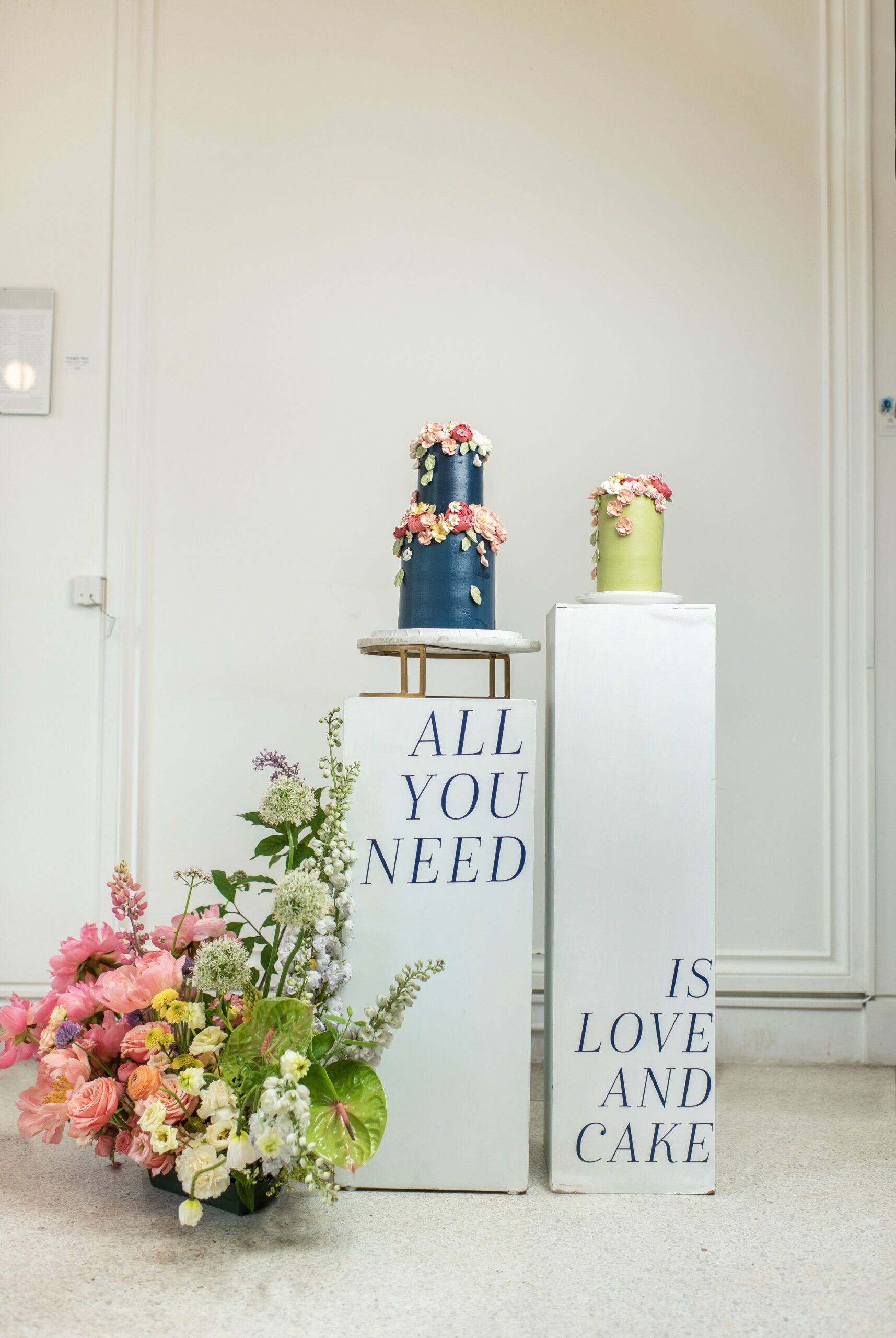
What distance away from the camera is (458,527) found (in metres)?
1.47

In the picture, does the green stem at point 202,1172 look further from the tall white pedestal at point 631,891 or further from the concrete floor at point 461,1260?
the tall white pedestal at point 631,891

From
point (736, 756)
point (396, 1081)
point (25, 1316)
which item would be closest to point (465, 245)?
point (736, 756)

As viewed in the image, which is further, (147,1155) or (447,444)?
(447,444)

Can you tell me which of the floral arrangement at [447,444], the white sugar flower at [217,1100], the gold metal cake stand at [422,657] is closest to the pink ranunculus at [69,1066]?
the white sugar flower at [217,1100]

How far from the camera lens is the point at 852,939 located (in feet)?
6.75

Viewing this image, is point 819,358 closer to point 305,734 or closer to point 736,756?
point 736,756

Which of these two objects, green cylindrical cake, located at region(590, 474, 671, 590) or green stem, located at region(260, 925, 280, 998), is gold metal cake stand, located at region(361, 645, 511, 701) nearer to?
green cylindrical cake, located at region(590, 474, 671, 590)

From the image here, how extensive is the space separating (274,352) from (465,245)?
502mm

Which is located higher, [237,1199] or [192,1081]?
[192,1081]

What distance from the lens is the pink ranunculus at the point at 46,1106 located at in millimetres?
1306

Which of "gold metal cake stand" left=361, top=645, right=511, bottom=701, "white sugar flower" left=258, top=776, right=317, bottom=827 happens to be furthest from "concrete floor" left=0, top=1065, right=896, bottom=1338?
"gold metal cake stand" left=361, top=645, right=511, bottom=701

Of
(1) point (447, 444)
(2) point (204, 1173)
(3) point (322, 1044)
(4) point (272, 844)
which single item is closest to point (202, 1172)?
(2) point (204, 1173)

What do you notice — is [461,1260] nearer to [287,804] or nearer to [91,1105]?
[91,1105]

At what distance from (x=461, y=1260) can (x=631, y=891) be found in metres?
0.56
